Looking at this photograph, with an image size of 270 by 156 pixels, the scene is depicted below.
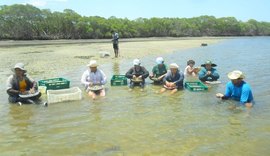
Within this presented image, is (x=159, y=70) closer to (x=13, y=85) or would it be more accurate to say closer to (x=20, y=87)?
(x=20, y=87)

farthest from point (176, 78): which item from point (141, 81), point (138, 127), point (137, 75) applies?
point (138, 127)

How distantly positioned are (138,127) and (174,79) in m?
5.01

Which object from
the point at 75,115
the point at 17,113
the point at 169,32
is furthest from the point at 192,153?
the point at 169,32

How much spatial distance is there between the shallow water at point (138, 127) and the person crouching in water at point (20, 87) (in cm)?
35

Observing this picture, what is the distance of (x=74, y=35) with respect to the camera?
68.9 meters

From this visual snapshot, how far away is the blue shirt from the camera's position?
979 centimetres

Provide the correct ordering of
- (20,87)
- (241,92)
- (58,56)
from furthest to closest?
A: (58,56) < (20,87) < (241,92)

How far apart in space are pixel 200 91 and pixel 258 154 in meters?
6.41

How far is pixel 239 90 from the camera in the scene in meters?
10.2

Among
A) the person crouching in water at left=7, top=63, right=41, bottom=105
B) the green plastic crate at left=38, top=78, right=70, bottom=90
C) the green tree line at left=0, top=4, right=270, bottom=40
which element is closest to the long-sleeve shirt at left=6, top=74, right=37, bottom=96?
the person crouching in water at left=7, top=63, right=41, bottom=105

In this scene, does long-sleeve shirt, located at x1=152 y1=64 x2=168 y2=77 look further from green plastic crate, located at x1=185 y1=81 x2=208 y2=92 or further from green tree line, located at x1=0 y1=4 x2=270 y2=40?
green tree line, located at x1=0 y1=4 x2=270 y2=40

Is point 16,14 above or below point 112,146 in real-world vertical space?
above

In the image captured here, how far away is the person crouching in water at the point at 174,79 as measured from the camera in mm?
12753

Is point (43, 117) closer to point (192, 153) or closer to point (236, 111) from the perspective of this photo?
point (192, 153)
